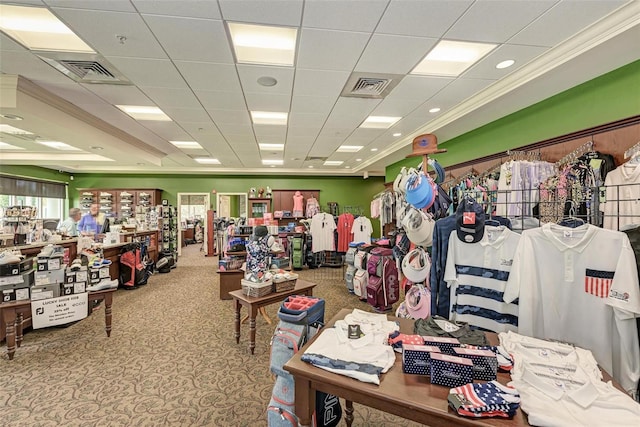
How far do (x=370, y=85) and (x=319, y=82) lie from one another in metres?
0.67

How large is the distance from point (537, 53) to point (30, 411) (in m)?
5.59

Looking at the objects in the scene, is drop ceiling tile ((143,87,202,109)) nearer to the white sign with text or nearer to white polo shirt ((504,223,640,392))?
the white sign with text

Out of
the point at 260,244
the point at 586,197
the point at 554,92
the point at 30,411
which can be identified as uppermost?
the point at 554,92

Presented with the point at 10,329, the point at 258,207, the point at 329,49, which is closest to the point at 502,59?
the point at 329,49

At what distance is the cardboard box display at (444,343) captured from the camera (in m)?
1.24

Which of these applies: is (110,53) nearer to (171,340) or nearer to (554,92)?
(171,340)

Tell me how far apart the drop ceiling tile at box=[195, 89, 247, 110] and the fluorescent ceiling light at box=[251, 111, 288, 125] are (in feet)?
1.22

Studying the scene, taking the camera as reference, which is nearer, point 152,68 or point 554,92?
point 152,68

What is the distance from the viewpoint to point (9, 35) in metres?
2.56

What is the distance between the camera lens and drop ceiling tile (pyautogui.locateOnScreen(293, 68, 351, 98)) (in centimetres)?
325

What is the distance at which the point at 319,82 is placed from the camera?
3467 mm

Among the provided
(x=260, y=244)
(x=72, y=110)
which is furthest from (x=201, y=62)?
(x=72, y=110)

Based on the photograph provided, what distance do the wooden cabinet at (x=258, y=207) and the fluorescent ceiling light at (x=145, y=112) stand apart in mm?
5229

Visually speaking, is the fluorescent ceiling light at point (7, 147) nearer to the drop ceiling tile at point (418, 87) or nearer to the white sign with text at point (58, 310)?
the white sign with text at point (58, 310)
